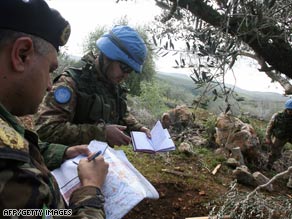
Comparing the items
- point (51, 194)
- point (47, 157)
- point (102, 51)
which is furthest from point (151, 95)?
point (51, 194)

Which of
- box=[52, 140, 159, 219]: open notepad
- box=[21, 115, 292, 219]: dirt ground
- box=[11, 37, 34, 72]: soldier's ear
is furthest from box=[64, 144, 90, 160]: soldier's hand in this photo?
box=[21, 115, 292, 219]: dirt ground

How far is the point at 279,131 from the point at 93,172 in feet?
20.8

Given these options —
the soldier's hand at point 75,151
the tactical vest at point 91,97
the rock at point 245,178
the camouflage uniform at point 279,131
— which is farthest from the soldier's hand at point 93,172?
the camouflage uniform at point 279,131

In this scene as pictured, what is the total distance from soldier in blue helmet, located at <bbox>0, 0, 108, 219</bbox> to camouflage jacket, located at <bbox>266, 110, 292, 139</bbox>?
6.37 meters

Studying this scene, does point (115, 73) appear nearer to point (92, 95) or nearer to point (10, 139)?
point (92, 95)

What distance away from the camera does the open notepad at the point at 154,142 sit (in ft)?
7.28

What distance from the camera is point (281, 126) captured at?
22.2ft

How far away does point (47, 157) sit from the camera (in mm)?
1502

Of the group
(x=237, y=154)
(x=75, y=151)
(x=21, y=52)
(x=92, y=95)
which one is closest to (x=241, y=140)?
(x=237, y=154)

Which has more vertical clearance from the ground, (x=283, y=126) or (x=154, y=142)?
(x=154, y=142)

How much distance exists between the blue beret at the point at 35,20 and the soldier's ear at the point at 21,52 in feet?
0.16

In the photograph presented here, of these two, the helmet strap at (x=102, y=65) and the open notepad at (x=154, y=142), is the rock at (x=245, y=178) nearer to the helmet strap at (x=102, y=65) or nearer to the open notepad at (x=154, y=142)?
the open notepad at (x=154, y=142)

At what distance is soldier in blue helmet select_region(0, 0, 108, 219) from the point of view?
30.6 inches

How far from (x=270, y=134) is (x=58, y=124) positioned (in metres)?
6.14
